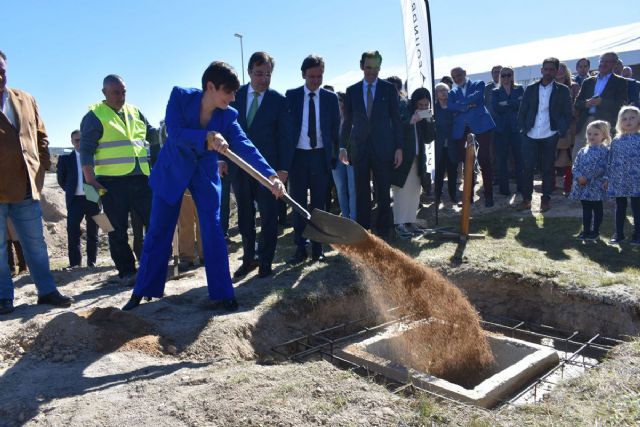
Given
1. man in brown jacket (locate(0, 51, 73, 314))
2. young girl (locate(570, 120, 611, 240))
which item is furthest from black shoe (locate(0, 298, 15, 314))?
young girl (locate(570, 120, 611, 240))

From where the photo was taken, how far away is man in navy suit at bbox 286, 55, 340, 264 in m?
5.52

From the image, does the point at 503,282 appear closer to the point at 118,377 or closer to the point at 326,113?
the point at 326,113

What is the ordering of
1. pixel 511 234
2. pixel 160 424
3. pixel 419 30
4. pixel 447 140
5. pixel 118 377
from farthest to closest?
pixel 447 140 → pixel 419 30 → pixel 511 234 → pixel 118 377 → pixel 160 424

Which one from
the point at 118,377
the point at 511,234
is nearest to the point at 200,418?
the point at 118,377

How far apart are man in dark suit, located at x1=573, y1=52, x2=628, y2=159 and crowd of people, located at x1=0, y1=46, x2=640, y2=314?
18 millimetres

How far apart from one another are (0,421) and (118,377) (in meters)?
0.66

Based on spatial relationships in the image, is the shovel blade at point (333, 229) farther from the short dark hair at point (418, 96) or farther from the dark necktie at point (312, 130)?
the short dark hair at point (418, 96)

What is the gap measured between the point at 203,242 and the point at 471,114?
18.2 feet

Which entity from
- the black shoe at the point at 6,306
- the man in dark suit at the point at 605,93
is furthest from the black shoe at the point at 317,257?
the man in dark suit at the point at 605,93

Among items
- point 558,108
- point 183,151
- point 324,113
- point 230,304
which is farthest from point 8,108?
point 558,108

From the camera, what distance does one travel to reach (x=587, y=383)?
114 inches

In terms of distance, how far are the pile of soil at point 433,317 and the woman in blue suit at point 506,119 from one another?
16.7 ft

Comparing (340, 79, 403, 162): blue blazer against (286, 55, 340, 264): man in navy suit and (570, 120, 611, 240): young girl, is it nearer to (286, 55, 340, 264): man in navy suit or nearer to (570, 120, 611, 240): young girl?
(286, 55, 340, 264): man in navy suit

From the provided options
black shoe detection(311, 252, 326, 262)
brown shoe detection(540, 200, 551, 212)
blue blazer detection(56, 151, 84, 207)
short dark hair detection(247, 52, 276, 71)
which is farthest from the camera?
brown shoe detection(540, 200, 551, 212)
